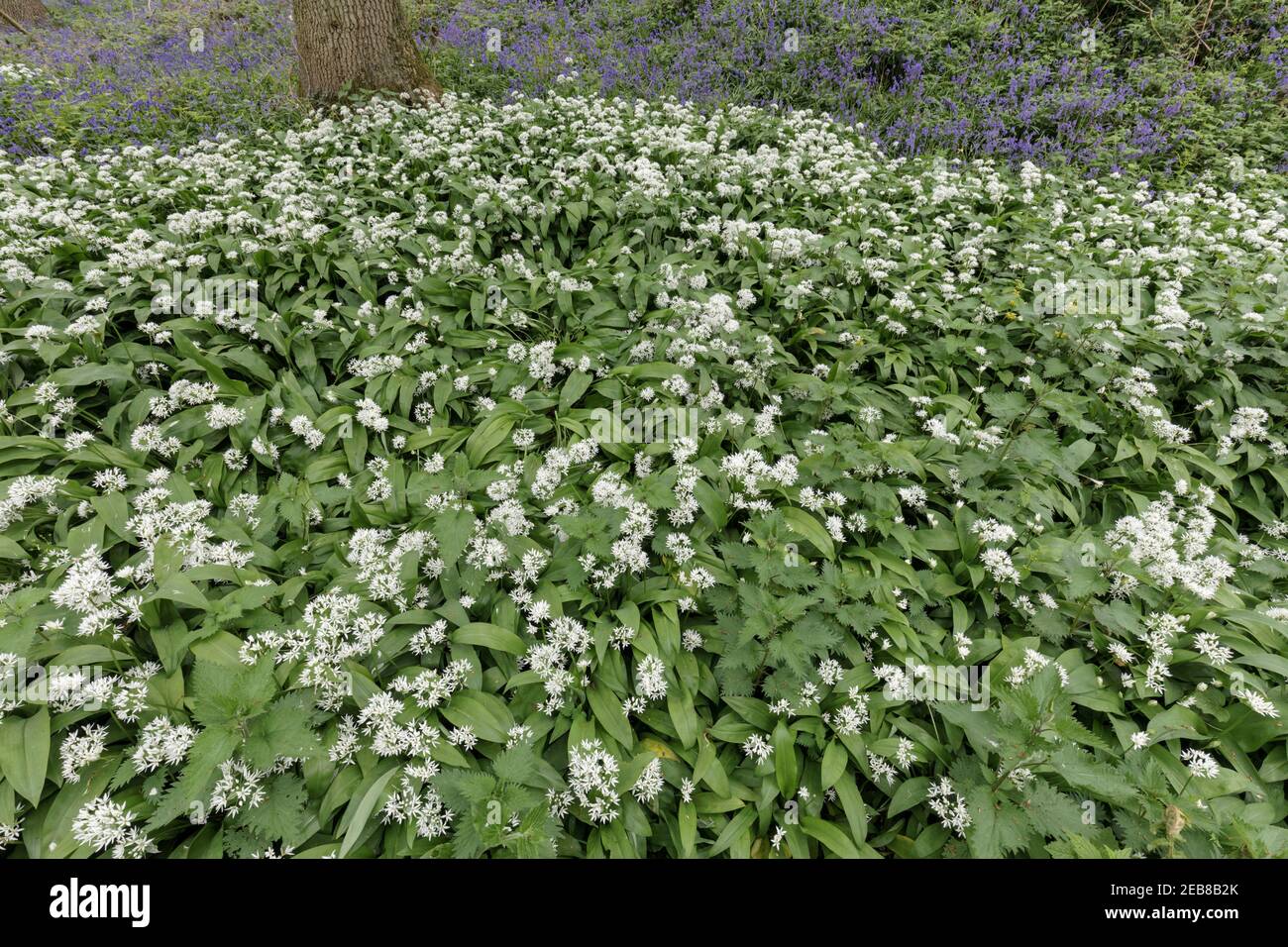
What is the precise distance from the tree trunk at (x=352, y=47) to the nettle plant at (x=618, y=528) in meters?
2.86

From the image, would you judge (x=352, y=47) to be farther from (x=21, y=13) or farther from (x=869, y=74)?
(x=21, y=13)

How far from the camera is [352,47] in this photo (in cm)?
774

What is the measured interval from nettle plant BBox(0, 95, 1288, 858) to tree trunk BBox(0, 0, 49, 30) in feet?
47.5

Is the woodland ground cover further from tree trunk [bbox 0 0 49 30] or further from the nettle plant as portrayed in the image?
tree trunk [bbox 0 0 49 30]

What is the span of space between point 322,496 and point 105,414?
7.06 feet

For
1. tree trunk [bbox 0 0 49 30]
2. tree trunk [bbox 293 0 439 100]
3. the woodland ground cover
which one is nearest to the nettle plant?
tree trunk [bbox 293 0 439 100]

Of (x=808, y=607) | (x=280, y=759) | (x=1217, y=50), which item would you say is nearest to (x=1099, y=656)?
(x=808, y=607)

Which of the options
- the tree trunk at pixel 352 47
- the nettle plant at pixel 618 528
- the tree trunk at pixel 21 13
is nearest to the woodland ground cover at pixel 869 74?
the tree trunk at pixel 352 47

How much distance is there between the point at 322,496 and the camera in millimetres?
3482

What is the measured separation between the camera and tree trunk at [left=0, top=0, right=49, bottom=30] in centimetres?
1410

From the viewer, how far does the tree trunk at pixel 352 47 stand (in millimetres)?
7547

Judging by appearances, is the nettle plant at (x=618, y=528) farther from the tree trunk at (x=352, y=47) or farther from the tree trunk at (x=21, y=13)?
the tree trunk at (x=21, y=13)

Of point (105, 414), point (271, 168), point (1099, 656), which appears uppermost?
point (271, 168)
